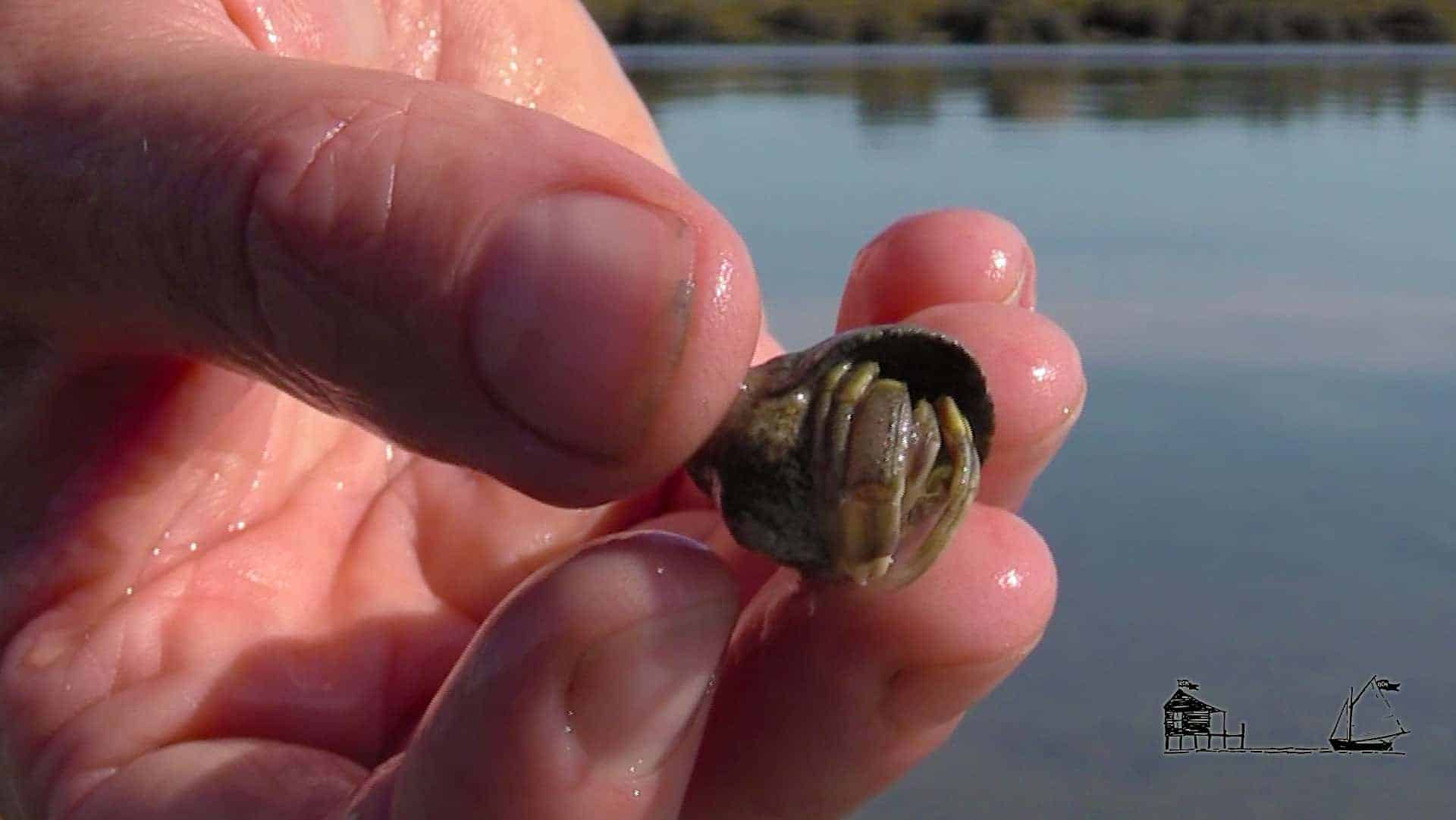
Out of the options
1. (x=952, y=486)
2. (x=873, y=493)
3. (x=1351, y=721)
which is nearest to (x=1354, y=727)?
(x=1351, y=721)

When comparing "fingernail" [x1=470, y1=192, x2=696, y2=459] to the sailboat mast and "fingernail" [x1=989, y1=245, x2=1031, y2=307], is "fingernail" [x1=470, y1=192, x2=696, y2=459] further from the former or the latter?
the sailboat mast

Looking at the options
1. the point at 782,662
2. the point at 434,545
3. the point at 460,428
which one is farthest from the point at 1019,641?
the point at 434,545

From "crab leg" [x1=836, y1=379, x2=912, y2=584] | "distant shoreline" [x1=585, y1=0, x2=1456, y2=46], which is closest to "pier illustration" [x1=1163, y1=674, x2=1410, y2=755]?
"crab leg" [x1=836, y1=379, x2=912, y2=584]

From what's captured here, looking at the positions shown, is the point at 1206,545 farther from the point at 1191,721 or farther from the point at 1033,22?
the point at 1033,22

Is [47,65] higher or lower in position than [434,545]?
higher

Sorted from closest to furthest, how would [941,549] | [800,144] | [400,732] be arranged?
[941,549] < [400,732] < [800,144]

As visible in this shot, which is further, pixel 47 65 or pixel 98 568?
pixel 98 568

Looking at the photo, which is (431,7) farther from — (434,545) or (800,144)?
(800,144)

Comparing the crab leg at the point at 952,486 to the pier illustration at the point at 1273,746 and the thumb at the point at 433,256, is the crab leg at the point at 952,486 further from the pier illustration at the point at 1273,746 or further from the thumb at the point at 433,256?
the pier illustration at the point at 1273,746
